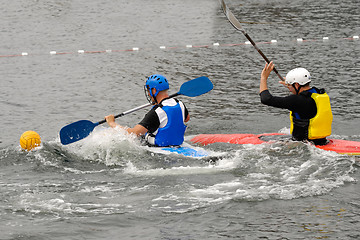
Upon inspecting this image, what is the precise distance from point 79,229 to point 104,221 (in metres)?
0.32

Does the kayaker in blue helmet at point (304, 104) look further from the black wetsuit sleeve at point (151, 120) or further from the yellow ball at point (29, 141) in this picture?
the yellow ball at point (29, 141)

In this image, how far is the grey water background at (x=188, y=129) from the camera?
23.9ft

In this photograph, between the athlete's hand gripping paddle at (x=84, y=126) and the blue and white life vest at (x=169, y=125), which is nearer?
the blue and white life vest at (x=169, y=125)

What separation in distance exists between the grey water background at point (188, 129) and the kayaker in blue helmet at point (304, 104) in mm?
285

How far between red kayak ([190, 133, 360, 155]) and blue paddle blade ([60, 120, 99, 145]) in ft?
5.78

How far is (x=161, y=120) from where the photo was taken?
9172 mm

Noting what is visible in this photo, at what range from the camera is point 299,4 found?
2661 cm

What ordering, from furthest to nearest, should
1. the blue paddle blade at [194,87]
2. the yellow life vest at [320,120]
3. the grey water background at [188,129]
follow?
the blue paddle blade at [194,87] → the yellow life vest at [320,120] → the grey water background at [188,129]

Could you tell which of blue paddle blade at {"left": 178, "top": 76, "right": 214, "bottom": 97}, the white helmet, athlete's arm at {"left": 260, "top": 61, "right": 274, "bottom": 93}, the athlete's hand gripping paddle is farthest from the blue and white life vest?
the white helmet

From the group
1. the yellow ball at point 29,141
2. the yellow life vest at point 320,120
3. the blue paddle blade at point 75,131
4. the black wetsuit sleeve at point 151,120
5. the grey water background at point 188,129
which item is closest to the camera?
the grey water background at point 188,129

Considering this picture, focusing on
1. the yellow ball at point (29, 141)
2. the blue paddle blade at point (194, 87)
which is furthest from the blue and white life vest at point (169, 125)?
the yellow ball at point (29, 141)

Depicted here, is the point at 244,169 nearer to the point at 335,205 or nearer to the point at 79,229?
the point at 335,205

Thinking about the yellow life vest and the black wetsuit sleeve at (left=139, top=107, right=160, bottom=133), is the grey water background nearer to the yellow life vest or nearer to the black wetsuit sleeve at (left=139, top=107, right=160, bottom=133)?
the yellow life vest

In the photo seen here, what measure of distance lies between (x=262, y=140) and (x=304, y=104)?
1031mm
